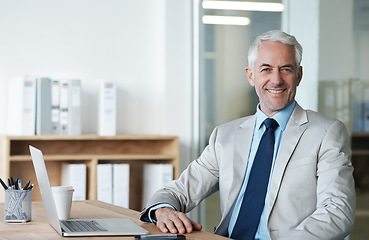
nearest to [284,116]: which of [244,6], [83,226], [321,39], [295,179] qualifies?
[295,179]

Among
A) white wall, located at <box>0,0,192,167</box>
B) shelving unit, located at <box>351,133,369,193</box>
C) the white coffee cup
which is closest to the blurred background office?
white wall, located at <box>0,0,192,167</box>

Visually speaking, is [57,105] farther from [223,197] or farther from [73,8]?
[223,197]

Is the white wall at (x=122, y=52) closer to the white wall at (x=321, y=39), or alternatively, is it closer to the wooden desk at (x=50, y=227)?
the white wall at (x=321, y=39)

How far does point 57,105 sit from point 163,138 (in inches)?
31.7

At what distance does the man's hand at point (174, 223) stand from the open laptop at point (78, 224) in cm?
8

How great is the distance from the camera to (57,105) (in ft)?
13.8

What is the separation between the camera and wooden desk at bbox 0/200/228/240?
74.1 inches

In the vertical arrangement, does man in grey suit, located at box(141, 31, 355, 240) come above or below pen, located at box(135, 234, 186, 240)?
above

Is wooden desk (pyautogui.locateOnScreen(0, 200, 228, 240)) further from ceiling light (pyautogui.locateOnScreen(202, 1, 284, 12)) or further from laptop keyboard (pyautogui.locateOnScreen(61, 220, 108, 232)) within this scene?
ceiling light (pyautogui.locateOnScreen(202, 1, 284, 12))

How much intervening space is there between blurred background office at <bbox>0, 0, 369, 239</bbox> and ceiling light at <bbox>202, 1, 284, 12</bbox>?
0.04ft

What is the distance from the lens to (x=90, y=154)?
4.40m

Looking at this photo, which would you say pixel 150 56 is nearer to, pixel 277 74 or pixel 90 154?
pixel 90 154

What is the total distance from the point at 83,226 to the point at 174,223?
0.30 meters

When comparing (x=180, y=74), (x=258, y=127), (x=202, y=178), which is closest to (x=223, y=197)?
(x=202, y=178)
